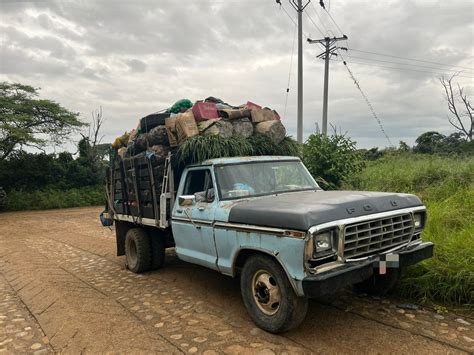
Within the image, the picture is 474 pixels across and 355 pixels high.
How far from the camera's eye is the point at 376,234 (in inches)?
158

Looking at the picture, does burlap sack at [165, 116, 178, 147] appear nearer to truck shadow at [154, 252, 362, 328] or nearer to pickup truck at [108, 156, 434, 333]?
pickup truck at [108, 156, 434, 333]

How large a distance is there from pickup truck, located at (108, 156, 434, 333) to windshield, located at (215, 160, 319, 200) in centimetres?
1

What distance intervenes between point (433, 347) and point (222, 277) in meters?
3.33

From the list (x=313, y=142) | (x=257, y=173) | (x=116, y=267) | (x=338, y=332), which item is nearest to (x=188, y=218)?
(x=257, y=173)

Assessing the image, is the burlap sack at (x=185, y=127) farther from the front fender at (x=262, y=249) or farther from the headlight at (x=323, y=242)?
the headlight at (x=323, y=242)

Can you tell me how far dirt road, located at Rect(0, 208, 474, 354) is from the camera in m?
3.85

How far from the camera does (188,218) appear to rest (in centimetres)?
527

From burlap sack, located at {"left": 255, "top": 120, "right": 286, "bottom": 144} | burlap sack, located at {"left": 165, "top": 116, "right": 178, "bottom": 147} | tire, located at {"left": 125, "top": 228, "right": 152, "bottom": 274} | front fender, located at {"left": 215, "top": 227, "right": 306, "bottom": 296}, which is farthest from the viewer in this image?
tire, located at {"left": 125, "top": 228, "right": 152, "bottom": 274}

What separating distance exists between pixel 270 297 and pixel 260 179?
5.72 feet

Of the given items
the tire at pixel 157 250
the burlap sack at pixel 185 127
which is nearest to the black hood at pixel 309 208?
the burlap sack at pixel 185 127

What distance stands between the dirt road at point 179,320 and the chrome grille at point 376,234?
84 cm

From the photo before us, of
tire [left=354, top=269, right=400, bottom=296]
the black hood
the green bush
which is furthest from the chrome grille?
the green bush

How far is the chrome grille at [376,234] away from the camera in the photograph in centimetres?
382

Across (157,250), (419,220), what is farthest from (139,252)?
(419,220)
